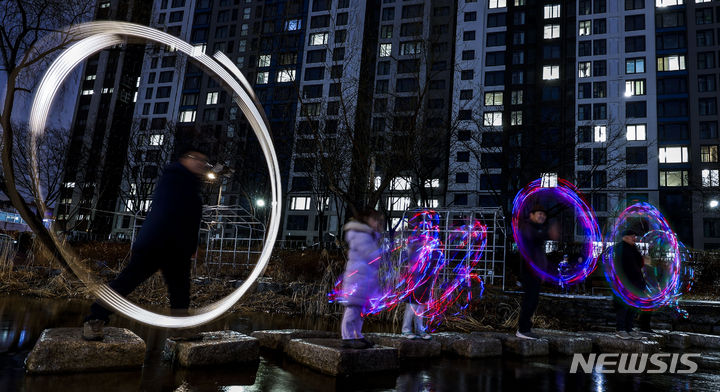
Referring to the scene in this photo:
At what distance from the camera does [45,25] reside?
41.1 ft

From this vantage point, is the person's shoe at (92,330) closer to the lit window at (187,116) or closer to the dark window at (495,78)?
the dark window at (495,78)

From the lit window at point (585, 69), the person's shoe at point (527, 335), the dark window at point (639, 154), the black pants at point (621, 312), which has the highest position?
the lit window at point (585, 69)

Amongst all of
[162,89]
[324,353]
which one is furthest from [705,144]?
[162,89]

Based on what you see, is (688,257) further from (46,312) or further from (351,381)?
(46,312)

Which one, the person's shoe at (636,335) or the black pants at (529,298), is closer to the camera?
the black pants at (529,298)

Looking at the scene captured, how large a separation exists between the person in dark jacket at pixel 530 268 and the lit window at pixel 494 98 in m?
57.8

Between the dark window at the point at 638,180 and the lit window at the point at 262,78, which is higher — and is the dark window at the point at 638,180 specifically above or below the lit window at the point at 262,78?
below

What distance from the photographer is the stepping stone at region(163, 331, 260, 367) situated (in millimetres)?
4879

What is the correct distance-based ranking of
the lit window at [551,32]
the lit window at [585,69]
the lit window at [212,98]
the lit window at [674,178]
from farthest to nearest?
the lit window at [212,98] < the lit window at [551,32] < the lit window at [585,69] < the lit window at [674,178]

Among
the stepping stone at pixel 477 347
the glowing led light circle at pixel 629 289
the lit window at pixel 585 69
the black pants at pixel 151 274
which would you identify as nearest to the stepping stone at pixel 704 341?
the glowing led light circle at pixel 629 289

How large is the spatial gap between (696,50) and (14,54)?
2759 inches

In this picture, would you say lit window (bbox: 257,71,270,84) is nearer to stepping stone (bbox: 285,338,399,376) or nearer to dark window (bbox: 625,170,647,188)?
dark window (bbox: 625,170,647,188)

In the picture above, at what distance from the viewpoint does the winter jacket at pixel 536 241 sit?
24.1 ft

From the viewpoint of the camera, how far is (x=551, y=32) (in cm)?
6262
